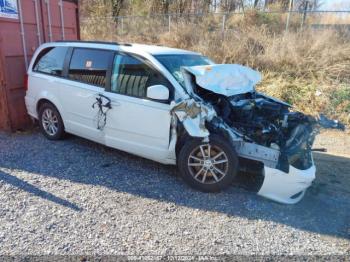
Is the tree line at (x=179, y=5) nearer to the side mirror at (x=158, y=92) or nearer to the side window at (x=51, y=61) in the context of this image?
the side window at (x=51, y=61)

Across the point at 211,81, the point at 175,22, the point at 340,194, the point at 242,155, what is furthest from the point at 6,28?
the point at 175,22

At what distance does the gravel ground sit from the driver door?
0.43 m

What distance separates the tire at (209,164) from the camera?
3.84m

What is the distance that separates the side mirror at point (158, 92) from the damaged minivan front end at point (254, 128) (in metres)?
0.19

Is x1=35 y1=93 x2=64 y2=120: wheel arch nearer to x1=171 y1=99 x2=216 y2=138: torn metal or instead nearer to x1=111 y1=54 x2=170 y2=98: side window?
x1=111 y1=54 x2=170 y2=98: side window

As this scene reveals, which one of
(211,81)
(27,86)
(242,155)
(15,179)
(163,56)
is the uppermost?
(163,56)

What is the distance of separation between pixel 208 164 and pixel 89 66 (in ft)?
7.94

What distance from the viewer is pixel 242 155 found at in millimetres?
3887

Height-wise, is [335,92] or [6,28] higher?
[6,28]

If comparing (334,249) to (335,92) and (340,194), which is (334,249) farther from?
(335,92)

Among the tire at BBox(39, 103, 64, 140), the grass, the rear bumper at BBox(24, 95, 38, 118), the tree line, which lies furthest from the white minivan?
the tree line

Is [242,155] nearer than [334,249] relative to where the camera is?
No

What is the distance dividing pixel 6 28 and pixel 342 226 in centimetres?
613

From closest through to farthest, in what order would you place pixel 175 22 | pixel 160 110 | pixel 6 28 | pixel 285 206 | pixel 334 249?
pixel 334 249, pixel 285 206, pixel 160 110, pixel 6 28, pixel 175 22
